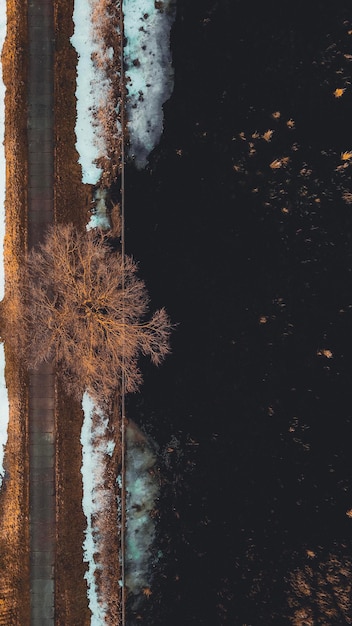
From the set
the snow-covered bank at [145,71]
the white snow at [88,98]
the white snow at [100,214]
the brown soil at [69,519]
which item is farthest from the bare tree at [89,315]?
the snow-covered bank at [145,71]

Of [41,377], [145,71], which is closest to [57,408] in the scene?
[41,377]

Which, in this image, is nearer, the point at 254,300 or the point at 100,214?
the point at 254,300

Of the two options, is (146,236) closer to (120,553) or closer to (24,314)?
(24,314)

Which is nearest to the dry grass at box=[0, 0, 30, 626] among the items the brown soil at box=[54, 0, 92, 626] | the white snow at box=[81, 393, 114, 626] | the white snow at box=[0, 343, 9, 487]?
the white snow at box=[0, 343, 9, 487]

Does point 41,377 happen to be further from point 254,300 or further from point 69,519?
point 254,300

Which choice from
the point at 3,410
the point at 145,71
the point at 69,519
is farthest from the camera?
the point at 3,410

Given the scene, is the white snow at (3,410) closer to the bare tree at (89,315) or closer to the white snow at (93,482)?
the bare tree at (89,315)
